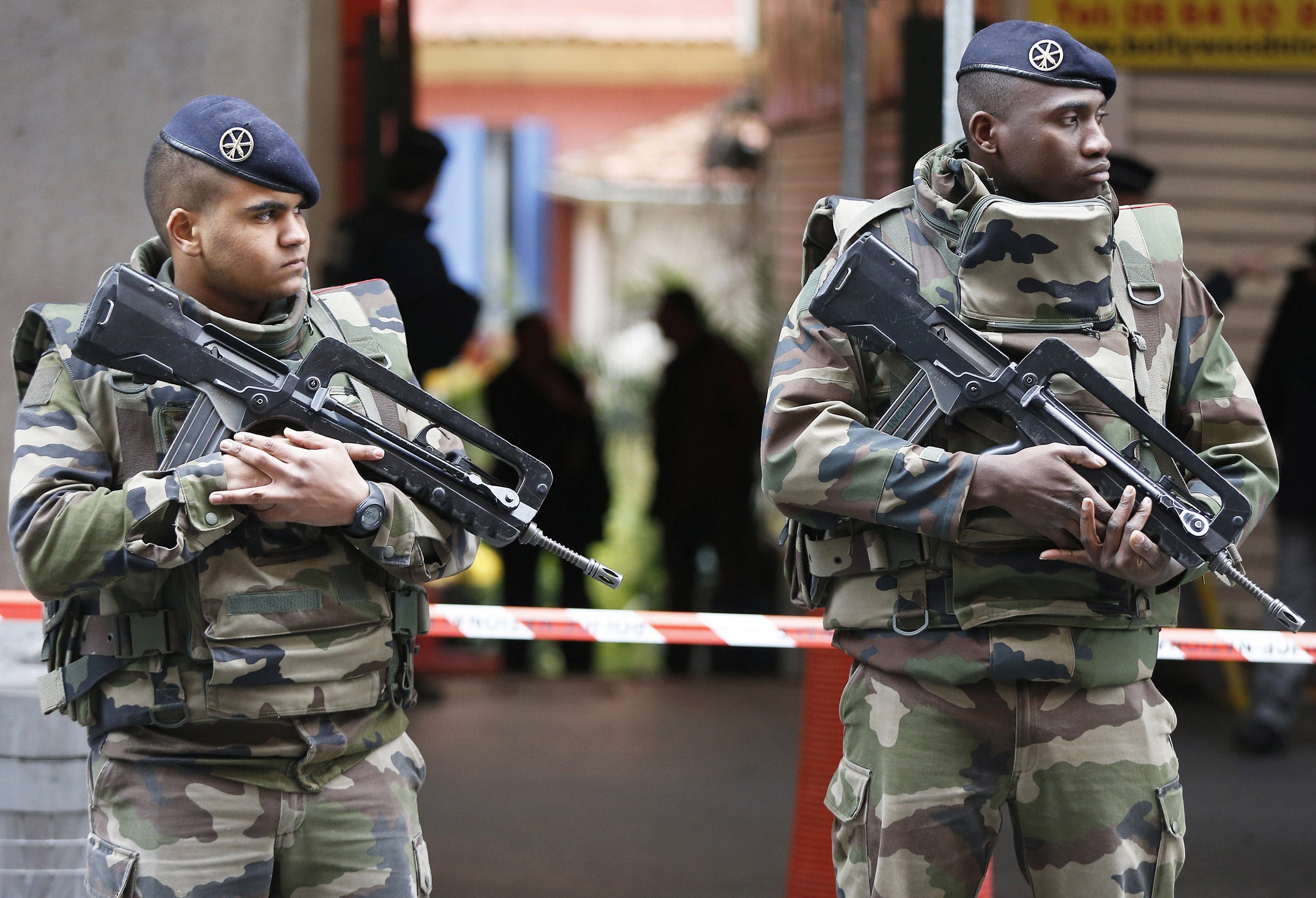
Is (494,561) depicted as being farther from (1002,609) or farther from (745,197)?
(1002,609)

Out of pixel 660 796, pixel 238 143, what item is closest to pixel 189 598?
pixel 238 143

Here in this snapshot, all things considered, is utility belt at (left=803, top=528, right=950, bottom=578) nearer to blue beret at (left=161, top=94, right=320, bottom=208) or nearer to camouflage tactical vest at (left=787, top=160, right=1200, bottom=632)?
camouflage tactical vest at (left=787, top=160, right=1200, bottom=632)

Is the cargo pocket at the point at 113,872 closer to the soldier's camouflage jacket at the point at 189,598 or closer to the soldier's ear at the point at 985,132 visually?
the soldier's camouflage jacket at the point at 189,598

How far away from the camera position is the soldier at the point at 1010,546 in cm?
223

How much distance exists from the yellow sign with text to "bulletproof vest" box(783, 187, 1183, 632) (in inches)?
166

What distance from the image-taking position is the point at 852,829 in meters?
2.31

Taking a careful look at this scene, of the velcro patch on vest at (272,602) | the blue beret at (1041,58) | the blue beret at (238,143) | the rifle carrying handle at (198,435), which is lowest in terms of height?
the velcro patch on vest at (272,602)

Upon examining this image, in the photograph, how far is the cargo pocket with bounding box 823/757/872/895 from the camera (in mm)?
2287

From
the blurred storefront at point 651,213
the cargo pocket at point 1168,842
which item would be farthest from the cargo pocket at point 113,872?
Result: the blurred storefront at point 651,213

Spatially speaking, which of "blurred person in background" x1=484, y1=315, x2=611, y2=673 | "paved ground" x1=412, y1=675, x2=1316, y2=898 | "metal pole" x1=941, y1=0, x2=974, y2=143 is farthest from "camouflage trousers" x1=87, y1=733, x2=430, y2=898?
"blurred person in background" x1=484, y1=315, x2=611, y2=673

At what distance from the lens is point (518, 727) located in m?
6.00

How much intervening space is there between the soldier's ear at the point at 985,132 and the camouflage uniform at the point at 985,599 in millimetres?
34

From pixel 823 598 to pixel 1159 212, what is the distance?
0.83 metres

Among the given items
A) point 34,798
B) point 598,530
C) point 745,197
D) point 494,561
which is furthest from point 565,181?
point 34,798
